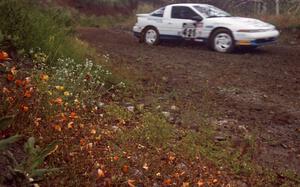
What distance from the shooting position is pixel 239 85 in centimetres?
824

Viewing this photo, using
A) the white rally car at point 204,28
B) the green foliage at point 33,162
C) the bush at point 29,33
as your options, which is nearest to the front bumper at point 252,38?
the white rally car at point 204,28

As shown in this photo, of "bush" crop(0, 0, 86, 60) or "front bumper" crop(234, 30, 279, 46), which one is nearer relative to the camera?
"bush" crop(0, 0, 86, 60)

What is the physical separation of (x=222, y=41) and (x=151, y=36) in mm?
2824

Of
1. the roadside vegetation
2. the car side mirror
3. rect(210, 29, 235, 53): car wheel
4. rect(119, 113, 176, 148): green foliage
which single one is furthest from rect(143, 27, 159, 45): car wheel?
rect(119, 113, 176, 148): green foliage

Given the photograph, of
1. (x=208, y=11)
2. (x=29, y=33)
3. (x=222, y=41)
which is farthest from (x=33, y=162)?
(x=208, y=11)

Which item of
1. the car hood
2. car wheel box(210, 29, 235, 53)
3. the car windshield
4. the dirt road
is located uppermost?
the car windshield

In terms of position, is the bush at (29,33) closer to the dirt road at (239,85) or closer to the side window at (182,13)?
the dirt road at (239,85)

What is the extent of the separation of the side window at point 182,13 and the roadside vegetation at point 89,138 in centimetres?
686

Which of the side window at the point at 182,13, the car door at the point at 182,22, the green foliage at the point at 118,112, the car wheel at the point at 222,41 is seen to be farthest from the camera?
the side window at the point at 182,13

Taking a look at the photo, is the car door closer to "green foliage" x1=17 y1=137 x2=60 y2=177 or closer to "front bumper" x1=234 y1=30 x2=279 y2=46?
"front bumper" x1=234 y1=30 x2=279 y2=46

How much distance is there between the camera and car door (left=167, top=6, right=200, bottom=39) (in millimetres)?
13164

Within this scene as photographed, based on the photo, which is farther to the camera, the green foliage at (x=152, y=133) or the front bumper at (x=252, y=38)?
the front bumper at (x=252, y=38)

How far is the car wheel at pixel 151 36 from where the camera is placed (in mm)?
14216

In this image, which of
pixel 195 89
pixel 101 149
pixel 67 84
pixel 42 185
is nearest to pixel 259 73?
pixel 195 89
